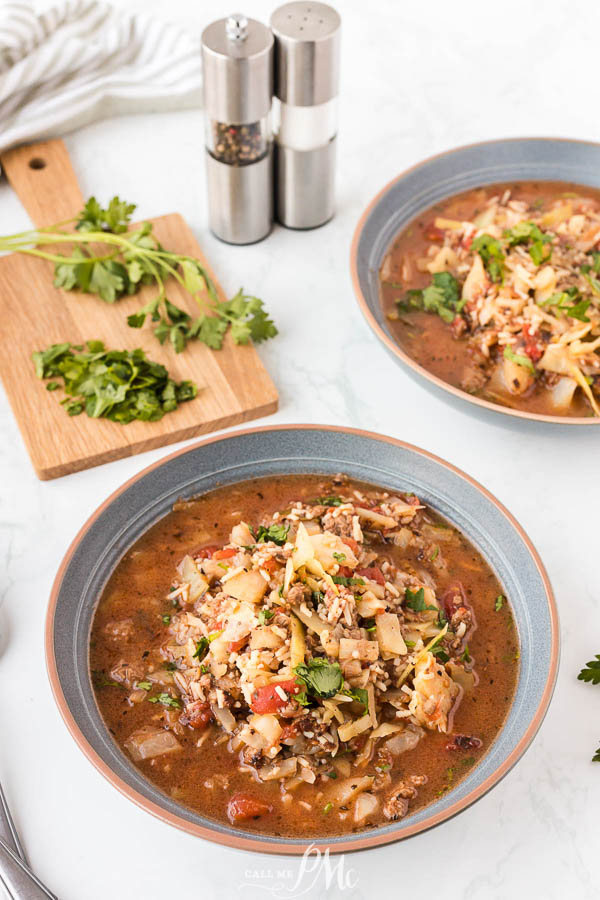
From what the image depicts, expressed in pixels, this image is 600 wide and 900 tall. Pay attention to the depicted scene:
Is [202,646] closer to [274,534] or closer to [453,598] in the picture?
[274,534]

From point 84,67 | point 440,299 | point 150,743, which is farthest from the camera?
point 84,67

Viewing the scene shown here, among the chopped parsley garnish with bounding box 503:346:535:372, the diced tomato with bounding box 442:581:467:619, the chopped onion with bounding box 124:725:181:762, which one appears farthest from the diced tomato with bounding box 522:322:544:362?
the chopped onion with bounding box 124:725:181:762

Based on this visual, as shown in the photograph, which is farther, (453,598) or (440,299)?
(440,299)

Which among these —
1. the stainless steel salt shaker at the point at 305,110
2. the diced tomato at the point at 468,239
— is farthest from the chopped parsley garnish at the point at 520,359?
the stainless steel salt shaker at the point at 305,110

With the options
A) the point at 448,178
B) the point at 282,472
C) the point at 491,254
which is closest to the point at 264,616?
the point at 282,472

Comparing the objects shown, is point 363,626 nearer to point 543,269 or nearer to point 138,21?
point 543,269

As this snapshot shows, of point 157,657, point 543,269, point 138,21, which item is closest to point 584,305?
point 543,269

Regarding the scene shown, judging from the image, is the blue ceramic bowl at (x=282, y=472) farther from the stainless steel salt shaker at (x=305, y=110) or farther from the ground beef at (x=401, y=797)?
the stainless steel salt shaker at (x=305, y=110)
